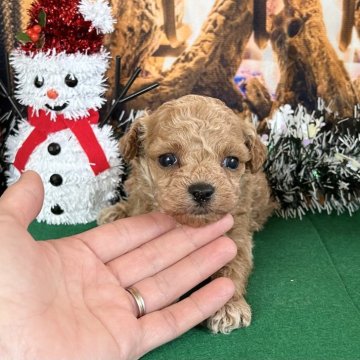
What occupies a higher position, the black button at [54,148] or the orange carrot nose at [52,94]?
the orange carrot nose at [52,94]

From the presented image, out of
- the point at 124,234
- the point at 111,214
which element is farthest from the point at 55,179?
the point at 124,234

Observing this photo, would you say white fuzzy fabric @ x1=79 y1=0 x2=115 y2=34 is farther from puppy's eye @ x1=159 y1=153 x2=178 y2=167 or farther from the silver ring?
the silver ring

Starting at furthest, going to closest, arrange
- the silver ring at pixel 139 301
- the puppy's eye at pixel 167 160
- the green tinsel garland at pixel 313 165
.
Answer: the green tinsel garland at pixel 313 165, the puppy's eye at pixel 167 160, the silver ring at pixel 139 301

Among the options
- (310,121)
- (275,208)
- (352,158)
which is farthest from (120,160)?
(352,158)

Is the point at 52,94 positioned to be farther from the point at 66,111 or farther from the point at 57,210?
the point at 57,210

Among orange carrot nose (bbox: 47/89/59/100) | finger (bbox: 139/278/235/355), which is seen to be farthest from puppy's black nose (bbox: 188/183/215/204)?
orange carrot nose (bbox: 47/89/59/100)

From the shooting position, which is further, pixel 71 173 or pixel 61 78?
pixel 71 173

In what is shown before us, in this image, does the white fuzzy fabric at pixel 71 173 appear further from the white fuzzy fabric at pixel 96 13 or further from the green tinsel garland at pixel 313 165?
the green tinsel garland at pixel 313 165

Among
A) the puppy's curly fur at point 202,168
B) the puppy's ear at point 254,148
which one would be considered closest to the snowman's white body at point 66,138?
the puppy's curly fur at point 202,168
